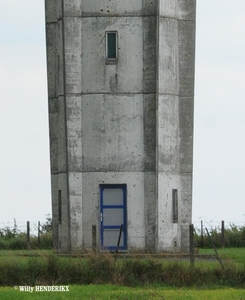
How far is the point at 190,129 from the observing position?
144 feet

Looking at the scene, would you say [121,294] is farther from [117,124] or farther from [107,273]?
[117,124]

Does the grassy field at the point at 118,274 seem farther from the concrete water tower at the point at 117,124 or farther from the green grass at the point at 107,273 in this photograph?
the concrete water tower at the point at 117,124

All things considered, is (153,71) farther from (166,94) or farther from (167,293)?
(167,293)

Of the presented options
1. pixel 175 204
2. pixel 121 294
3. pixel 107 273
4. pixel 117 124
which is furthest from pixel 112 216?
pixel 121 294

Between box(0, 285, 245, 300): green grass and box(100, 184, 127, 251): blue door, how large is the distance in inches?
514

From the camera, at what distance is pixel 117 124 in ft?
137

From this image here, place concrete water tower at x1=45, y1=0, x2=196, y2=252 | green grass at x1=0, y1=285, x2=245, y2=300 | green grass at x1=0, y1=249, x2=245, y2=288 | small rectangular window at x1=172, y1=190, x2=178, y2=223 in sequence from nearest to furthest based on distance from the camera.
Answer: green grass at x1=0, y1=285, x2=245, y2=300
green grass at x1=0, y1=249, x2=245, y2=288
concrete water tower at x1=45, y1=0, x2=196, y2=252
small rectangular window at x1=172, y1=190, x2=178, y2=223

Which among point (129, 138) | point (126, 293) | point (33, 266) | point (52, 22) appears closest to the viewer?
point (126, 293)

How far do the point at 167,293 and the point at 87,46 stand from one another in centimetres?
1613

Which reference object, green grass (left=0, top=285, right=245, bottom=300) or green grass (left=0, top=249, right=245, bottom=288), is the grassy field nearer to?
green grass (left=0, top=249, right=245, bottom=288)

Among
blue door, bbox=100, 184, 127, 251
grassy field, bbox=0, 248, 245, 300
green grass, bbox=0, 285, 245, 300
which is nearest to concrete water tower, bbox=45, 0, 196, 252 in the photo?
blue door, bbox=100, 184, 127, 251

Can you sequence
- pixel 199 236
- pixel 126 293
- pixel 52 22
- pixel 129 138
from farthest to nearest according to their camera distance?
pixel 199 236 → pixel 52 22 → pixel 129 138 → pixel 126 293

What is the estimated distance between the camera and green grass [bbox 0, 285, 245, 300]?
88.2ft

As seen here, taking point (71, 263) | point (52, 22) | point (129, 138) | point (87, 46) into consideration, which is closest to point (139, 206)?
point (129, 138)
